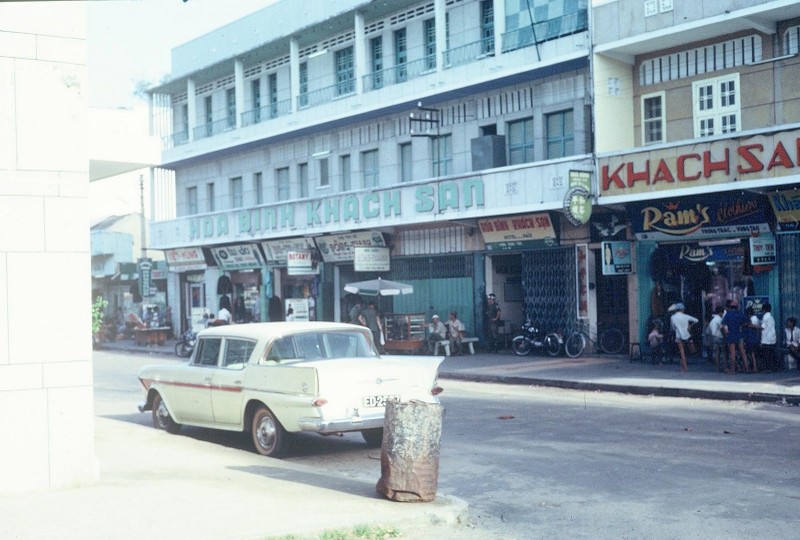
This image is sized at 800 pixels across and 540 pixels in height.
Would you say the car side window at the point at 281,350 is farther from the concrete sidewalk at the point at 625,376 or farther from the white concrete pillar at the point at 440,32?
the white concrete pillar at the point at 440,32

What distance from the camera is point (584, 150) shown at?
2530 centimetres

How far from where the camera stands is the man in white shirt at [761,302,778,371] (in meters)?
19.5

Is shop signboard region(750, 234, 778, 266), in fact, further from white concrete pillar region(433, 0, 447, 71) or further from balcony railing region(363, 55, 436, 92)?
balcony railing region(363, 55, 436, 92)

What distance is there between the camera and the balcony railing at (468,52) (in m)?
28.0

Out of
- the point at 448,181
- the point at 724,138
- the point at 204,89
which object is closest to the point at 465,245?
the point at 448,181

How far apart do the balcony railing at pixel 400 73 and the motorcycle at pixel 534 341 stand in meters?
8.41

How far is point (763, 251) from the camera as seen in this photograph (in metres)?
21.1

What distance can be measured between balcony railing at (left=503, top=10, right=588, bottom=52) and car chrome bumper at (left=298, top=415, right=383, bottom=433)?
1632cm

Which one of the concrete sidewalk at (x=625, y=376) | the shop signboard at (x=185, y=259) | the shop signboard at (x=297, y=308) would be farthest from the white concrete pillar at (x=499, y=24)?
the shop signboard at (x=185, y=259)

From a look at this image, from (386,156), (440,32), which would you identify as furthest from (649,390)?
(386,156)

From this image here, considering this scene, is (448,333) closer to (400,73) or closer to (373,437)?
(400,73)

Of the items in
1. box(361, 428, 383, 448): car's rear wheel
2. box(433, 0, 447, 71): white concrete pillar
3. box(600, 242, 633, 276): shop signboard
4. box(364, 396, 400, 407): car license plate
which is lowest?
box(361, 428, 383, 448): car's rear wheel

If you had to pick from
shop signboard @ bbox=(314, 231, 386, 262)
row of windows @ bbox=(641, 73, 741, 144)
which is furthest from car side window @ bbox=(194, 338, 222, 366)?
shop signboard @ bbox=(314, 231, 386, 262)

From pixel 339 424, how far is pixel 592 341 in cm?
1604
